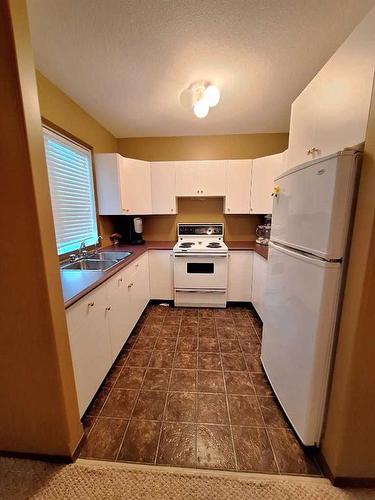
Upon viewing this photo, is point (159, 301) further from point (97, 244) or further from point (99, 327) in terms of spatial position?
point (99, 327)

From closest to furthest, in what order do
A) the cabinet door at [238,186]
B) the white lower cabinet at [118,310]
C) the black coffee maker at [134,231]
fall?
the white lower cabinet at [118,310] < the cabinet door at [238,186] < the black coffee maker at [134,231]

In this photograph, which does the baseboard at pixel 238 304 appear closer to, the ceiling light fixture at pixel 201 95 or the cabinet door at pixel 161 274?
the cabinet door at pixel 161 274

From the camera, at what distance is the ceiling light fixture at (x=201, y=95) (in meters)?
1.78

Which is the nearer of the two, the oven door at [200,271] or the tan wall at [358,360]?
the tan wall at [358,360]

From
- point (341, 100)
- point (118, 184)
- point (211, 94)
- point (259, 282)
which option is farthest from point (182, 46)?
point (259, 282)

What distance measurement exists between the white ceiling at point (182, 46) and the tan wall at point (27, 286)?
2.10 ft

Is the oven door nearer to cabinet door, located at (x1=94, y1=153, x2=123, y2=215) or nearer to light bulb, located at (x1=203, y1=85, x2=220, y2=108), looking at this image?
cabinet door, located at (x1=94, y1=153, x2=123, y2=215)

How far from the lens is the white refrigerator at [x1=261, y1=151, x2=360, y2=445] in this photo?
92 cm

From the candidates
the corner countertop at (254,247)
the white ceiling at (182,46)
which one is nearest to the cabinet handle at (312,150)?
the white ceiling at (182,46)

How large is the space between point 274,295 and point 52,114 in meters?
2.38

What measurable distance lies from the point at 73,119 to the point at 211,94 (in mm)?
1402

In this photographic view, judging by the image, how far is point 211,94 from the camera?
177cm

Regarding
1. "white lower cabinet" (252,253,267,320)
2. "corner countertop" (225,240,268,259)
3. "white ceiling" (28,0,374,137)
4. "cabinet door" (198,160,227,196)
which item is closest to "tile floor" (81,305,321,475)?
"white lower cabinet" (252,253,267,320)

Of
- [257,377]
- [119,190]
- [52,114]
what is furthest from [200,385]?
[52,114]
